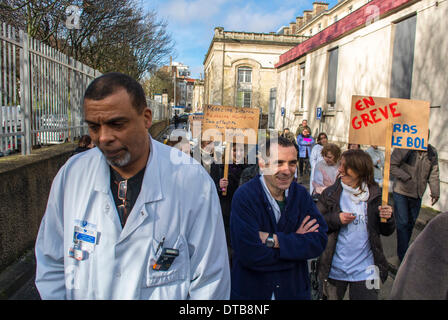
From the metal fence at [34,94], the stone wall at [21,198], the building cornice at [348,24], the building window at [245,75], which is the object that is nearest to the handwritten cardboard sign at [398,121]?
the stone wall at [21,198]

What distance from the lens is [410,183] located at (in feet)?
16.2

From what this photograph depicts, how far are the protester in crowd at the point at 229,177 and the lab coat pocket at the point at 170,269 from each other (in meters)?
3.06

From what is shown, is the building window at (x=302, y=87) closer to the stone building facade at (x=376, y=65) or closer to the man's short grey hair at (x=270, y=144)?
the stone building facade at (x=376, y=65)

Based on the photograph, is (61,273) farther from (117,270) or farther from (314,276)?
(314,276)

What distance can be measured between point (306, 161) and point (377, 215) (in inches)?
377

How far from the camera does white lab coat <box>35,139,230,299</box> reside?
1.61m

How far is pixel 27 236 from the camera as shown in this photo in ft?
15.3

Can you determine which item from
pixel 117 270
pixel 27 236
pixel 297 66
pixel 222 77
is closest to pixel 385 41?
pixel 297 66

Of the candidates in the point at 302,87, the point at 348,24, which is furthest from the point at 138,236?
the point at 302,87

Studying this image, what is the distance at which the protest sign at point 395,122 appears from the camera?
13.0ft

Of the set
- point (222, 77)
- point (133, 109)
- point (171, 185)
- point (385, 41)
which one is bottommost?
point (171, 185)

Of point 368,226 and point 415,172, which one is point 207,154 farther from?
point 415,172

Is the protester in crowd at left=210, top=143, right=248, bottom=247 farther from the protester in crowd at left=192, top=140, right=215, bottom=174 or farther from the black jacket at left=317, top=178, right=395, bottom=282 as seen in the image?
the black jacket at left=317, top=178, right=395, bottom=282

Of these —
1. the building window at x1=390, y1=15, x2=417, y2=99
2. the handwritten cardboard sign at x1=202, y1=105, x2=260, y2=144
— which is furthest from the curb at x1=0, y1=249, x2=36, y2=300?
the building window at x1=390, y1=15, x2=417, y2=99
